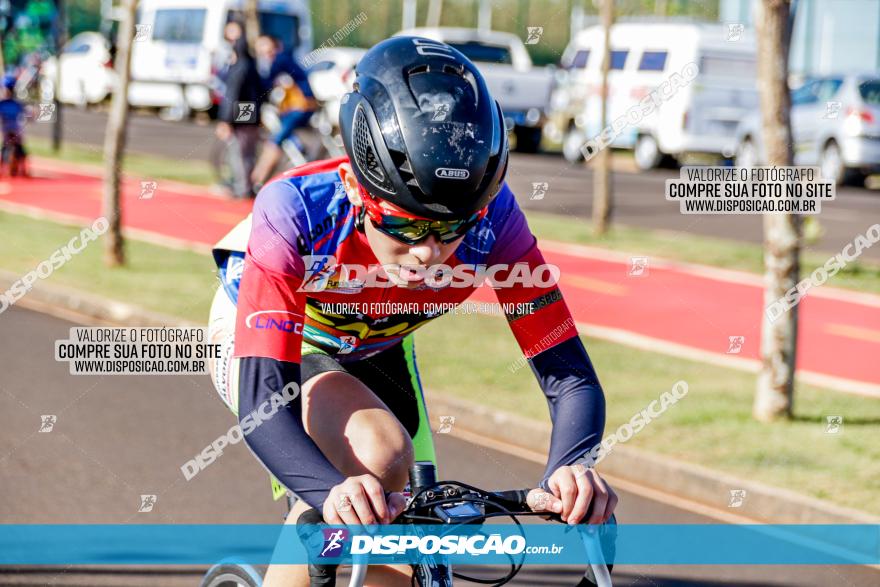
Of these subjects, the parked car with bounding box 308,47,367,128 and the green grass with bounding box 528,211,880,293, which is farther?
the parked car with bounding box 308,47,367,128

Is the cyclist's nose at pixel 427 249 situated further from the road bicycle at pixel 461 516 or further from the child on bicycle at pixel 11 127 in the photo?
the child on bicycle at pixel 11 127

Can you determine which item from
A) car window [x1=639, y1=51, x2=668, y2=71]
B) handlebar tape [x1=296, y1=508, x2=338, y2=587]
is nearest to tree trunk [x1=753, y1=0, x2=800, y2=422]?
handlebar tape [x1=296, y1=508, x2=338, y2=587]

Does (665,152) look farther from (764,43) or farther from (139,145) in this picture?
(764,43)

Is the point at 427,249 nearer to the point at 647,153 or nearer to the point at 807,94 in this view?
the point at 807,94

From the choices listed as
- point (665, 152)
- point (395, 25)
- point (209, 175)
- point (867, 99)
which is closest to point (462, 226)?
point (209, 175)

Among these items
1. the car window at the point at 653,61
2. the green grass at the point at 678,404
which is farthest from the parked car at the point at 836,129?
the green grass at the point at 678,404

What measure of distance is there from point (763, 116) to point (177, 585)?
4739mm

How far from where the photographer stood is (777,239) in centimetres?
781

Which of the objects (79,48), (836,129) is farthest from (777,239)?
(79,48)

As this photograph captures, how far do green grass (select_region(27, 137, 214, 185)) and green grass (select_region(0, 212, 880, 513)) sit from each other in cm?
944

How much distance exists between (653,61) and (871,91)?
5231mm

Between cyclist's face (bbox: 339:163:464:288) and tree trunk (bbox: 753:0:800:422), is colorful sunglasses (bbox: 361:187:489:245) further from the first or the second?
tree trunk (bbox: 753:0:800:422)

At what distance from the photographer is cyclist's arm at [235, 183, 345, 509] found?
2.60 meters

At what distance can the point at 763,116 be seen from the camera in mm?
7910
